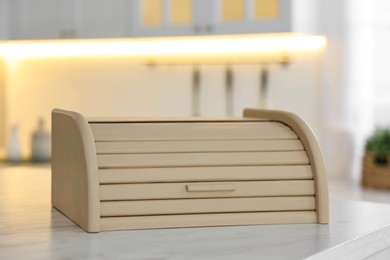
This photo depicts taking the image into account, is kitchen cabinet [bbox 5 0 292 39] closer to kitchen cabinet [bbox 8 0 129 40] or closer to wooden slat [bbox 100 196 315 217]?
kitchen cabinet [bbox 8 0 129 40]

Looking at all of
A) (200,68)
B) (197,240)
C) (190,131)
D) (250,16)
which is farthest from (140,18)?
(197,240)

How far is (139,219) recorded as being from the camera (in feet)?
3.69

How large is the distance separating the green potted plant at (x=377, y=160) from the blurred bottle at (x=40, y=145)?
1.70 meters

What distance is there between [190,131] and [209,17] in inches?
74.5

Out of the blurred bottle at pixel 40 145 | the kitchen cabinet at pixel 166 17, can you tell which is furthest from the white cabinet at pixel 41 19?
the blurred bottle at pixel 40 145

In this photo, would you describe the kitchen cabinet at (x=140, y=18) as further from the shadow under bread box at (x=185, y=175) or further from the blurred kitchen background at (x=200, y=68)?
the shadow under bread box at (x=185, y=175)

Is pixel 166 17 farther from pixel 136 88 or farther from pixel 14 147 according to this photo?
pixel 14 147

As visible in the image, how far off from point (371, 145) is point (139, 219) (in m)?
1.83

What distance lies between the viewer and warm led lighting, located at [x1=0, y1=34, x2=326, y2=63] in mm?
3125

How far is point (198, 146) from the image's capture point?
1203 mm

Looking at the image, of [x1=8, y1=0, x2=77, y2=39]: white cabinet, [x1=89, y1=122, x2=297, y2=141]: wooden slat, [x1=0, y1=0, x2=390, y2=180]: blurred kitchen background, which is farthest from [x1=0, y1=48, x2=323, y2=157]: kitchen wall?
[x1=89, y1=122, x2=297, y2=141]: wooden slat

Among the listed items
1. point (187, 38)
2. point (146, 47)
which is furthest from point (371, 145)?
point (146, 47)

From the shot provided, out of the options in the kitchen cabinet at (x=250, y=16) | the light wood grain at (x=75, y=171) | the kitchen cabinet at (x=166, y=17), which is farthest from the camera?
the kitchen cabinet at (x=166, y=17)

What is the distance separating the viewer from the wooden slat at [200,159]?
3.77ft
